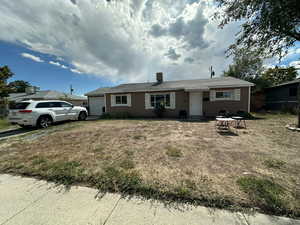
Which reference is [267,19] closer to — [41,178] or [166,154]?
[166,154]

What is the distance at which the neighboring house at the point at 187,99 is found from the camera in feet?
32.8

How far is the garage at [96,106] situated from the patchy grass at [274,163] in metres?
14.8

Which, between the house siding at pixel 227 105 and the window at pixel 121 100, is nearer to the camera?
the house siding at pixel 227 105

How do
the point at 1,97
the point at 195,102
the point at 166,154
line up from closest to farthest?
the point at 166,154
the point at 195,102
the point at 1,97

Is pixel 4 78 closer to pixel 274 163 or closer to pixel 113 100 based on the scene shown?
pixel 113 100

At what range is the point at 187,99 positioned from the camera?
10820 millimetres

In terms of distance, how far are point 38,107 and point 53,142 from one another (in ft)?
12.3

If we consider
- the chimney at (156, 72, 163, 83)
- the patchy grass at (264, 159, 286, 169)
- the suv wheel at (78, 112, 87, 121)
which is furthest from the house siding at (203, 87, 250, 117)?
the suv wheel at (78, 112, 87, 121)

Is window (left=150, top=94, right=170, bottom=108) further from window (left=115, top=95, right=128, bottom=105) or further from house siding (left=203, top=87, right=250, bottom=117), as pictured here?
house siding (left=203, top=87, right=250, bottom=117)

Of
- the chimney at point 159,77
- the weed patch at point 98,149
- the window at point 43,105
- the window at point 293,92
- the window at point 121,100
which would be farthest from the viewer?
the chimney at point 159,77

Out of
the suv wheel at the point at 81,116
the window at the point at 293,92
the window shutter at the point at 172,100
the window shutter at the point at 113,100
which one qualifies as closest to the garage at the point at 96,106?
the window shutter at the point at 113,100

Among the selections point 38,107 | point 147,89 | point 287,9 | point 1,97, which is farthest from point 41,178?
point 1,97

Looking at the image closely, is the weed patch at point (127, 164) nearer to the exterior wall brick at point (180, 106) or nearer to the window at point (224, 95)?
the exterior wall brick at point (180, 106)

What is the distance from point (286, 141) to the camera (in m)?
4.54
